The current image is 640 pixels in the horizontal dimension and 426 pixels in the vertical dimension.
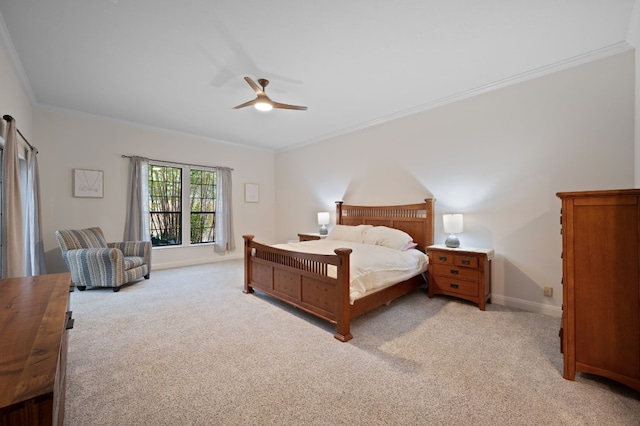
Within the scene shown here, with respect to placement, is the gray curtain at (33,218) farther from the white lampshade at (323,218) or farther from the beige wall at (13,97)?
the white lampshade at (323,218)

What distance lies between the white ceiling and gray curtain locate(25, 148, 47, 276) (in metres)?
1.07

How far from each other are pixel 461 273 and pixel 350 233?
1725mm

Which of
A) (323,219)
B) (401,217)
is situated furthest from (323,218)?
(401,217)

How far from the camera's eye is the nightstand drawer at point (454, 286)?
324cm

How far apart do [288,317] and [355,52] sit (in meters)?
2.89

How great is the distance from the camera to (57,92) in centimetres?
373

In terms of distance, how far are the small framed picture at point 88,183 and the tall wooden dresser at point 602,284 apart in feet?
20.3

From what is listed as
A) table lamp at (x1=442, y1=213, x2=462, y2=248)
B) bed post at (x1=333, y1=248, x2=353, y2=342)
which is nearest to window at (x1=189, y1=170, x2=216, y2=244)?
bed post at (x1=333, y1=248, x2=353, y2=342)

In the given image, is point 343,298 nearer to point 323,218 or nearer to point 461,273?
point 461,273

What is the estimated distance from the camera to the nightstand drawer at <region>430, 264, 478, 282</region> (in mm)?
3225

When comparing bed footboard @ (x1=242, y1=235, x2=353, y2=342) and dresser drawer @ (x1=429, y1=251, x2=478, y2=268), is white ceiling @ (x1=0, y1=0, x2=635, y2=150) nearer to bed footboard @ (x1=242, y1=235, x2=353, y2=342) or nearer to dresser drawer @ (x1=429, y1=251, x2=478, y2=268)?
bed footboard @ (x1=242, y1=235, x2=353, y2=342)

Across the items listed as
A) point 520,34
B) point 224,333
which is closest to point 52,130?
point 224,333

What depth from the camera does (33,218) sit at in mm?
3623

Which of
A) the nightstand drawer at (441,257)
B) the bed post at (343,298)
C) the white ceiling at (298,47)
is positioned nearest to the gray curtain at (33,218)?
the white ceiling at (298,47)
